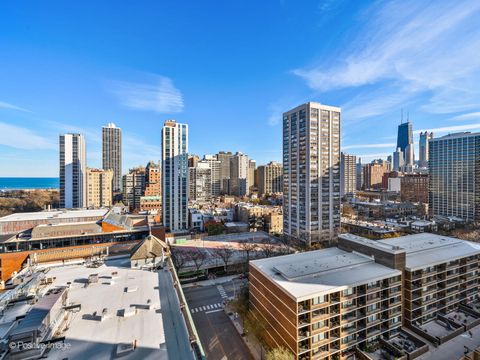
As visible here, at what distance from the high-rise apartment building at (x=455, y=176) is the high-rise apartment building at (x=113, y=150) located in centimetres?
19110

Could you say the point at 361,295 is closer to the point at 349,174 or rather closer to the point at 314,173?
the point at 314,173

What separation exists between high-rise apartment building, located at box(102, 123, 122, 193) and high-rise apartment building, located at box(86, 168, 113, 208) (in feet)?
183

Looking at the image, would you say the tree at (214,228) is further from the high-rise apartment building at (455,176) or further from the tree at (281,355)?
the high-rise apartment building at (455,176)

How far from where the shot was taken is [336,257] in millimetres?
31531

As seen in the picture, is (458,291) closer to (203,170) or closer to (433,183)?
(433,183)

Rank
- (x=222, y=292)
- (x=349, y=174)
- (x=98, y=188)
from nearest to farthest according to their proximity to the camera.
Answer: (x=222, y=292), (x=98, y=188), (x=349, y=174)

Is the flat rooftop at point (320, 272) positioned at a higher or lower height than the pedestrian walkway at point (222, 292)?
higher

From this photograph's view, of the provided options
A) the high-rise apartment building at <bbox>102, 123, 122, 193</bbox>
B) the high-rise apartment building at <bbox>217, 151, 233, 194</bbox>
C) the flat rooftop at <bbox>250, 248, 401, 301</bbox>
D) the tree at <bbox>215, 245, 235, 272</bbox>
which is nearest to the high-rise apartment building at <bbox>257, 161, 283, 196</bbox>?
the high-rise apartment building at <bbox>217, 151, 233, 194</bbox>

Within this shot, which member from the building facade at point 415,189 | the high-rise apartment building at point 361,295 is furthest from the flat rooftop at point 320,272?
the building facade at point 415,189

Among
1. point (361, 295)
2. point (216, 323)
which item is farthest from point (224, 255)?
point (361, 295)

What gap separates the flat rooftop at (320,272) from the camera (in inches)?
939

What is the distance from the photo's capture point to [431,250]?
34406 mm

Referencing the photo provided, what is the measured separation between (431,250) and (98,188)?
12831 cm

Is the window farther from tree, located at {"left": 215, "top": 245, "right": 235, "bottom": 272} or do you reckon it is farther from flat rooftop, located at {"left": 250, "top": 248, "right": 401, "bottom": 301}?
tree, located at {"left": 215, "top": 245, "right": 235, "bottom": 272}
